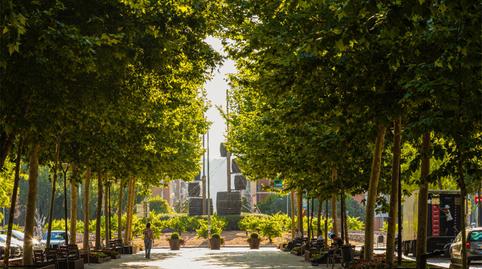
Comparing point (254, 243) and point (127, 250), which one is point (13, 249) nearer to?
point (127, 250)

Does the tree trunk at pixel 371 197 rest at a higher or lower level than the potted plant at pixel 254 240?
higher

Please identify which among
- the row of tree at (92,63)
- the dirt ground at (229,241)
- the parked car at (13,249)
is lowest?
the dirt ground at (229,241)

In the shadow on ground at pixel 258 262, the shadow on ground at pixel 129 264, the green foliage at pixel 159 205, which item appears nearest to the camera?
the shadow on ground at pixel 129 264

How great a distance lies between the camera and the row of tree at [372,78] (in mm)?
11117

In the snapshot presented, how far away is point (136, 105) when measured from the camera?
23.7m

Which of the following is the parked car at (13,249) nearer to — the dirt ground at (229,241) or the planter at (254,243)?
the planter at (254,243)

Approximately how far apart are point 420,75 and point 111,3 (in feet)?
21.9

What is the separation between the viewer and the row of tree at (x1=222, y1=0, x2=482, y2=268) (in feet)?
36.5

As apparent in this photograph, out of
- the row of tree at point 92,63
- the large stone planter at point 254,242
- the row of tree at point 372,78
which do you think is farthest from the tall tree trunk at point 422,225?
the large stone planter at point 254,242

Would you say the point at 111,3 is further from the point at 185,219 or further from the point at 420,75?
the point at 185,219

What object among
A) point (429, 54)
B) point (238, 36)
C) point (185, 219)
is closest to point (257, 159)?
point (238, 36)

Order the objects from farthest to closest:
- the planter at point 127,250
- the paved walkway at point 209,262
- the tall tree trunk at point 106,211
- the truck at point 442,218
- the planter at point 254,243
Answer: the planter at point 254,243 < the planter at point 127,250 < the tall tree trunk at point 106,211 < the truck at point 442,218 < the paved walkway at point 209,262

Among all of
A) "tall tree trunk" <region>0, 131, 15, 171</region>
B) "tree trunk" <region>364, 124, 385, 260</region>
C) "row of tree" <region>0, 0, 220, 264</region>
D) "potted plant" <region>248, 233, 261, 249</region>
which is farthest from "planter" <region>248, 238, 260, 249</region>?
"tall tree trunk" <region>0, 131, 15, 171</region>

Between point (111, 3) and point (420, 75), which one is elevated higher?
point (111, 3)
